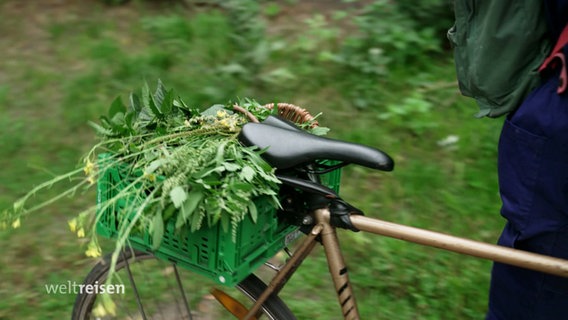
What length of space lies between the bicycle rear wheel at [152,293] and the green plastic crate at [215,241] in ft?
0.92

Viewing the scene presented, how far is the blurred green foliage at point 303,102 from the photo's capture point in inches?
135

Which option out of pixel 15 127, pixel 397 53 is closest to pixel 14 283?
pixel 15 127

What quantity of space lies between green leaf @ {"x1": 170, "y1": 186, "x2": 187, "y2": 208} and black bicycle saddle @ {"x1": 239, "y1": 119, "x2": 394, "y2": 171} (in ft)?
1.00

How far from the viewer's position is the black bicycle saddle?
1.93 meters

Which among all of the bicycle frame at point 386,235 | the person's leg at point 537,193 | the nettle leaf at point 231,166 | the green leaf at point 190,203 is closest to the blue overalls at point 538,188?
the person's leg at point 537,193

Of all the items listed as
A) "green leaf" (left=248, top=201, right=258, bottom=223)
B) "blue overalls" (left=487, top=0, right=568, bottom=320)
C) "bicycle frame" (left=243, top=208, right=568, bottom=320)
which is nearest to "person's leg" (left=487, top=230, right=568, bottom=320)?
Result: "blue overalls" (left=487, top=0, right=568, bottom=320)

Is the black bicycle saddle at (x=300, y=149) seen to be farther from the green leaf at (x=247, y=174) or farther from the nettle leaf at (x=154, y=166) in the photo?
the nettle leaf at (x=154, y=166)

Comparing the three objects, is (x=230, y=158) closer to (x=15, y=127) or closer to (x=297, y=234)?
(x=297, y=234)

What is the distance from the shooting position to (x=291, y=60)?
5.04m

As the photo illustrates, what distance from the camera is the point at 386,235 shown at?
189 centimetres

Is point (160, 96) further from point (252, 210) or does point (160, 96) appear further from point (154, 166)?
point (252, 210)

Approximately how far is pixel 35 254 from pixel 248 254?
2.06m

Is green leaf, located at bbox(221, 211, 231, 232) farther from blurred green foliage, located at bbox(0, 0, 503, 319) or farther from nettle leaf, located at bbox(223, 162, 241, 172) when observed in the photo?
blurred green foliage, located at bbox(0, 0, 503, 319)

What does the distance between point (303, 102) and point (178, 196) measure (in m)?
2.93
